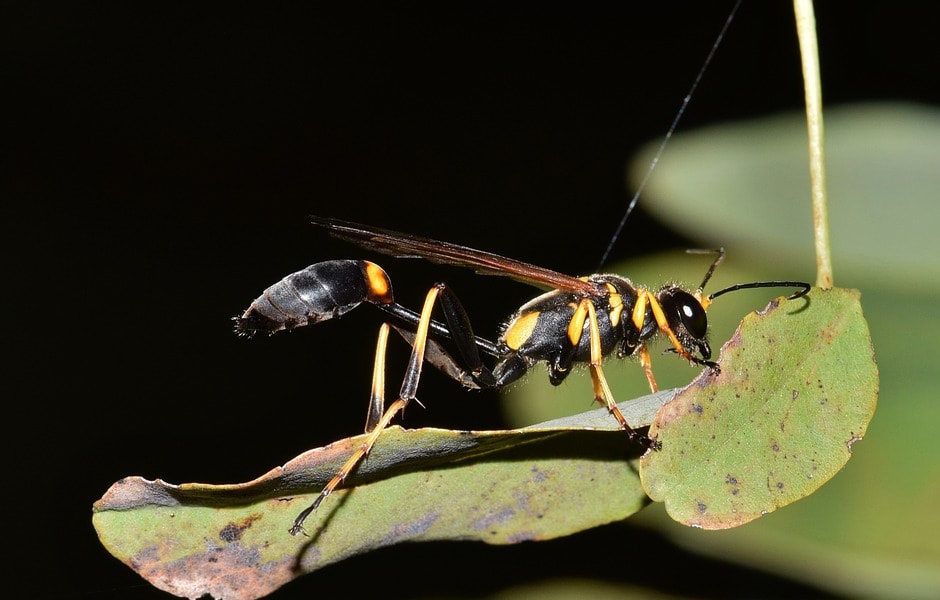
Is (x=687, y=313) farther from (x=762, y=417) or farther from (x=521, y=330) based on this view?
(x=762, y=417)

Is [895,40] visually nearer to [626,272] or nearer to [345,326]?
[626,272]

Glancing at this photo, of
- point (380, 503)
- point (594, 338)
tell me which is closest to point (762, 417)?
point (380, 503)

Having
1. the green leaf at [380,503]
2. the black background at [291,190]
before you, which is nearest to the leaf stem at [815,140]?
the green leaf at [380,503]

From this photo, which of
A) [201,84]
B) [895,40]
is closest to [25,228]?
[201,84]

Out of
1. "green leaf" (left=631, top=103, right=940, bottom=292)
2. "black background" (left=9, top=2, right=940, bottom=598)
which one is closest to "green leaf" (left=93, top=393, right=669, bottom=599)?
"green leaf" (left=631, top=103, right=940, bottom=292)

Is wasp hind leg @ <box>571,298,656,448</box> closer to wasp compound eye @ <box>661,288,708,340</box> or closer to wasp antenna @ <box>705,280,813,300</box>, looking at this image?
wasp compound eye @ <box>661,288,708,340</box>

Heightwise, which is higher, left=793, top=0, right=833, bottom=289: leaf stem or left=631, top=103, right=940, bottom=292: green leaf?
left=793, top=0, right=833, bottom=289: leaf stem
